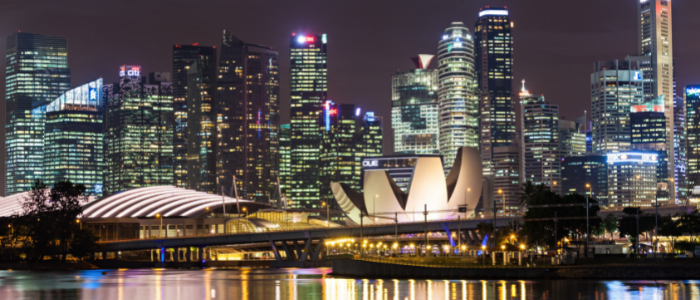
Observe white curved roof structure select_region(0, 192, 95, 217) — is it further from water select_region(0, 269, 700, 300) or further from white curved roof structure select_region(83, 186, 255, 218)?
water select_region(0, 269, 700, 300)

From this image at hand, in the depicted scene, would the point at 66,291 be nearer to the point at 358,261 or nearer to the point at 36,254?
the point at 358,261

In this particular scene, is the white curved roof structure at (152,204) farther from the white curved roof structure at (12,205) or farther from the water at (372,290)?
the water at (372,290)

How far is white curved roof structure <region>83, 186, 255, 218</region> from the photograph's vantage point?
17125cm

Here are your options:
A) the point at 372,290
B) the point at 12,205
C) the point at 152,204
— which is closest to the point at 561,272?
the point at 372,290

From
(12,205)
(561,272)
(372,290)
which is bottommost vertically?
(372,290)

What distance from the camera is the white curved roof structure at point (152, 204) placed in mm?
171250

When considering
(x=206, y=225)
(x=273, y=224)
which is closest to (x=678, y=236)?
(x=273, y=224)

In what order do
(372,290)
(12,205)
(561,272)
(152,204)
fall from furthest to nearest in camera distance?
(12,205)
(152,204)
(561,272)
(372,290)

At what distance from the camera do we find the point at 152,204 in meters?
176

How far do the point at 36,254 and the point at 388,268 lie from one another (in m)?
63.8

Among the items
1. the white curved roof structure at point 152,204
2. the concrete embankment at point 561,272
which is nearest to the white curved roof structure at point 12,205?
the white curved roof structure at point 152,204

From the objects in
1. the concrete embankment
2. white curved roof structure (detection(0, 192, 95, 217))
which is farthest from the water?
white curved roof structure (detection(0, 192, 95, 217))

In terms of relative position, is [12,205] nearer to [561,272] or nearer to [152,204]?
[152,204]

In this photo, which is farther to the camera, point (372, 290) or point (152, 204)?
point (152, 204)
